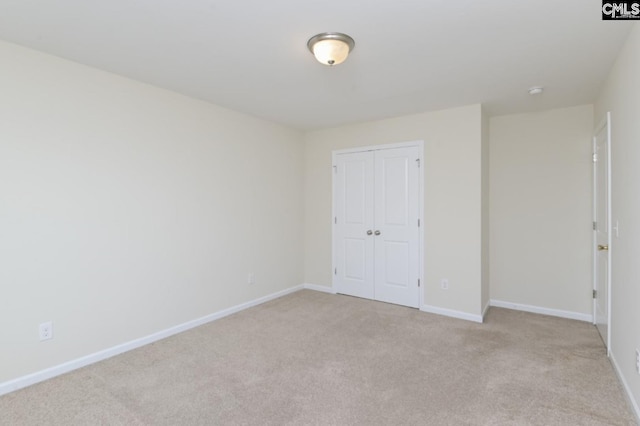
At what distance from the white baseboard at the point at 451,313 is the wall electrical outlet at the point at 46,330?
363 cm

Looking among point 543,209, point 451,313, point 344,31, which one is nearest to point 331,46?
point 344,31

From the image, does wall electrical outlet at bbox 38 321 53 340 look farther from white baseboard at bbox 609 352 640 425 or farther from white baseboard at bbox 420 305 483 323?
white baseboard at bbox 609 352 640 425

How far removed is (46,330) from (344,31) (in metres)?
3.03

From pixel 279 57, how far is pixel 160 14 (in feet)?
2.77

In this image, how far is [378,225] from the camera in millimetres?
4508

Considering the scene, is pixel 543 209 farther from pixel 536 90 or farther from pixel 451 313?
pixel 451 313

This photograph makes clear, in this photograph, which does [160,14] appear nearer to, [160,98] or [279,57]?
[279,57]

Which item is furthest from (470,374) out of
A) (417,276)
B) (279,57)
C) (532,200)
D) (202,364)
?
(279,57)

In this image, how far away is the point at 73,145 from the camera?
2.66m

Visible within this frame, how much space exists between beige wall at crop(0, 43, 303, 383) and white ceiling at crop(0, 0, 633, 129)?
321 mm

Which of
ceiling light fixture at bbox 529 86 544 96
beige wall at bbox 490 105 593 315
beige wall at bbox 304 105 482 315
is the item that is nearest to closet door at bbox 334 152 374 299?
beige wall at bbox 304 105 482 315

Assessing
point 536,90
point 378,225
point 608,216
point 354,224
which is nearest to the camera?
point 608,216

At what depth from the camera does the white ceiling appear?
195 centimetres

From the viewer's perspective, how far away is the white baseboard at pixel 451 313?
3729 millimetres
